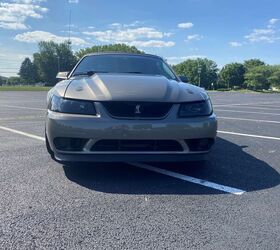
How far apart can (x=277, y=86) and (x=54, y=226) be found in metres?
112

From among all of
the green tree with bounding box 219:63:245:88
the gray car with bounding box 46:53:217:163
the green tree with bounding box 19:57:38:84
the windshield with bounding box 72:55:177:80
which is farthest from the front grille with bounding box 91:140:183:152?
the green tree with bounding box 219:63:245:88

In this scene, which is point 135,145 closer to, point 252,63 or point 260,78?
point 260,78

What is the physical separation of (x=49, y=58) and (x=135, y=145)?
114 metres

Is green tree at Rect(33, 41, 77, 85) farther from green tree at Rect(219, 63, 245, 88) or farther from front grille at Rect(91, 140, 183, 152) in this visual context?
front grille at Rect(91, 140, 183, 152)

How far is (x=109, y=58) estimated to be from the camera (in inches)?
208

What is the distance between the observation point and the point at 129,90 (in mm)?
3656

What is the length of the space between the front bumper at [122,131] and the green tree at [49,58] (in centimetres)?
10681

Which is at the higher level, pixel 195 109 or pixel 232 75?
pixel 232 75

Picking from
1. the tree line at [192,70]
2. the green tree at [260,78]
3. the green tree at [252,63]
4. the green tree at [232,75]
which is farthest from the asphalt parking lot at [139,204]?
the green tree at [252,63]

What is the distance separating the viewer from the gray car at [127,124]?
11.4 feet

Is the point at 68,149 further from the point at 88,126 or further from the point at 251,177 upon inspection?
the point at 251,177

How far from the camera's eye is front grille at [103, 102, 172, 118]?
3.52 metres

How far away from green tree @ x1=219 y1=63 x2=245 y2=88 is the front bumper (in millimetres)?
123060

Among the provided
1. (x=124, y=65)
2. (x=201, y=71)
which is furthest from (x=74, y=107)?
(x=201, y=71)
